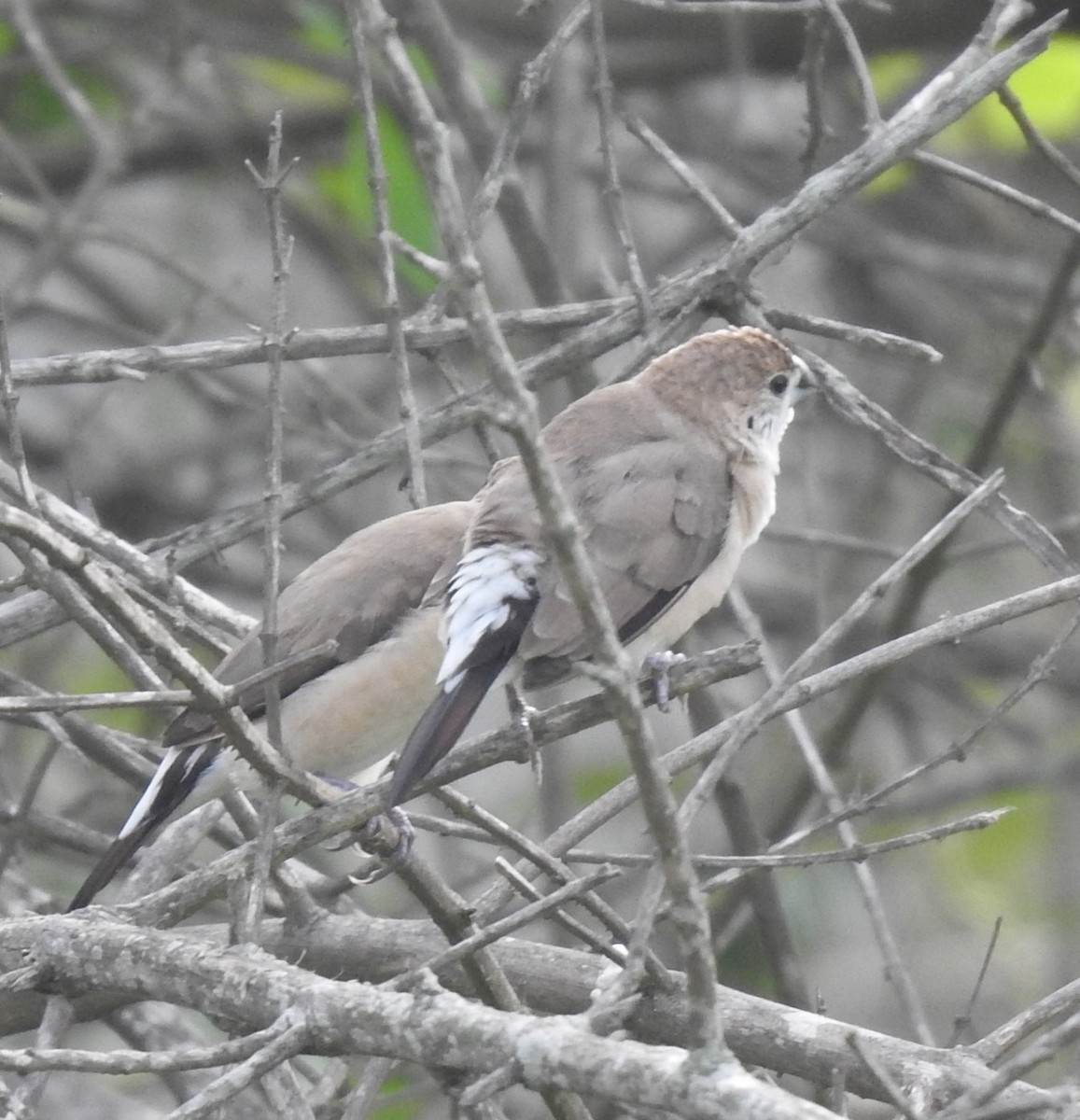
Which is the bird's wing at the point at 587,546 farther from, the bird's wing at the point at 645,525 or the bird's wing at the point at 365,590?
the bird's wing at the point at 365,590

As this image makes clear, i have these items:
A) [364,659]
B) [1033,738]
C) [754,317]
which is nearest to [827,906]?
[1033,738]

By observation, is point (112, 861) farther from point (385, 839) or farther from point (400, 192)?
point (400, 192)

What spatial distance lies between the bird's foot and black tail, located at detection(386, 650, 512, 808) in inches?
7.6

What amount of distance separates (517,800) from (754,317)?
430 cm

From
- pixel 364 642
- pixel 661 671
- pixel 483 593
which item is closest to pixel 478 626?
pixel 483 593

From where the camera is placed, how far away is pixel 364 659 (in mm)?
4594

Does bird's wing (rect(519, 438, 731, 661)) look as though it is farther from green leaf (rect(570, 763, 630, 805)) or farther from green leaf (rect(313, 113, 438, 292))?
green leaf (rect(570, 763, 630, 805))

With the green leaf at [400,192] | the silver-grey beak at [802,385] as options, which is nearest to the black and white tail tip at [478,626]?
the silver-grey beak at [802,385]

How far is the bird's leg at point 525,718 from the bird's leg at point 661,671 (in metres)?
0.24

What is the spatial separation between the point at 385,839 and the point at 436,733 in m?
0.45

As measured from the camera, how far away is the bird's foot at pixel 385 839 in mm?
3326

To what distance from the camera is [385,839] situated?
3510mm

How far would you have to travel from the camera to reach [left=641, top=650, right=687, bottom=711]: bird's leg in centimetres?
339

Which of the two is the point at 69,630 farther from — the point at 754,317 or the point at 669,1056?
the point at 669,1056
